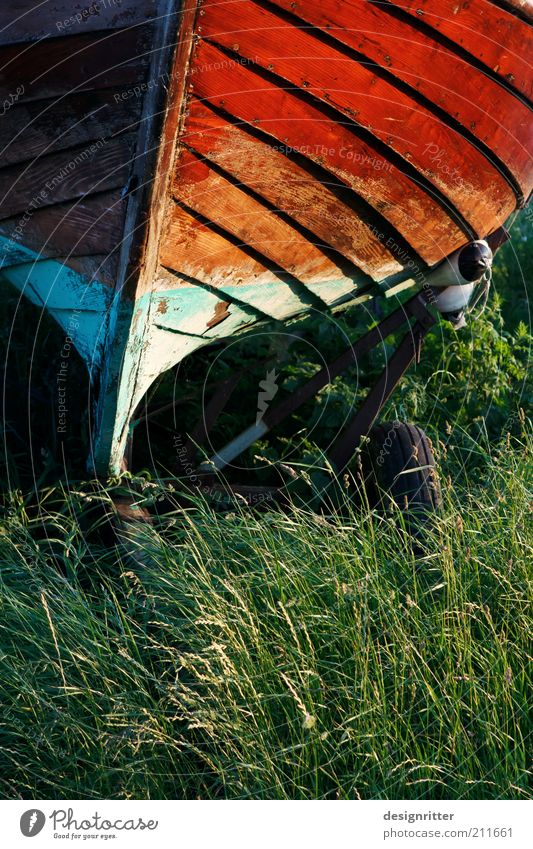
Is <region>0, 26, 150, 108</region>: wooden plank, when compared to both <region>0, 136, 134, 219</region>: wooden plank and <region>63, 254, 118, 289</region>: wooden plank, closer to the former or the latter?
<region>0, 136, 134, 219</region>: wooden plank

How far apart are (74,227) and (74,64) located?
0.45m

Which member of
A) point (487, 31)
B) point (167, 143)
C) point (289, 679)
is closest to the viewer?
point (289, 679)

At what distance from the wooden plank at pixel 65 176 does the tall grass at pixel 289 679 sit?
41.6 inches

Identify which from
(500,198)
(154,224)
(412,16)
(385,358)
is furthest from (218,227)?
(385,358)

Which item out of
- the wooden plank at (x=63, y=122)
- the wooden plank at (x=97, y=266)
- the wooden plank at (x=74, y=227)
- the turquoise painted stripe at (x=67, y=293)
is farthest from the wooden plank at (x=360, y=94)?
the turquoise painted stripe at (x=67, y=293)

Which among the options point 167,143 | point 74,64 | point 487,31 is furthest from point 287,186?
point 487,31

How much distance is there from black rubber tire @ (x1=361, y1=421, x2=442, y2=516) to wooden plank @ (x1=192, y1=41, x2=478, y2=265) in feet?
2.05

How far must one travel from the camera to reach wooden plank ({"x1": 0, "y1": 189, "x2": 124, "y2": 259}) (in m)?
2.62

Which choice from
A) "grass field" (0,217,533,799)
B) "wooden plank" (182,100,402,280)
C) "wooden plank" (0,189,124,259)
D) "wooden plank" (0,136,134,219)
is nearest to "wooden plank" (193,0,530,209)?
"wooden plank" (182,100,402,280)

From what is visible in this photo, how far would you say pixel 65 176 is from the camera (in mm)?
2697

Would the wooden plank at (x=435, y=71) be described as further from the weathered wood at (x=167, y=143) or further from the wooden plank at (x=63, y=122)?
the wooden plank at (x=63, y=122)

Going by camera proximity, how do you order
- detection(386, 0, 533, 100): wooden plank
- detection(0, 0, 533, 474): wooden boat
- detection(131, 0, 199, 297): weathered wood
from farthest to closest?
detection(386, 0, 533, 100): wooden plank
detection(0, 0, 533, 474): wooden boat
detection(131, 0, 199, 297): weathered wood

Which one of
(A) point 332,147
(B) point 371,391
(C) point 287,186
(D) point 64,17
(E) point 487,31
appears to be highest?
(E) point 487,31

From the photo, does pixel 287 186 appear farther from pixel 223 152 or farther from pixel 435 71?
pixel 435 71
